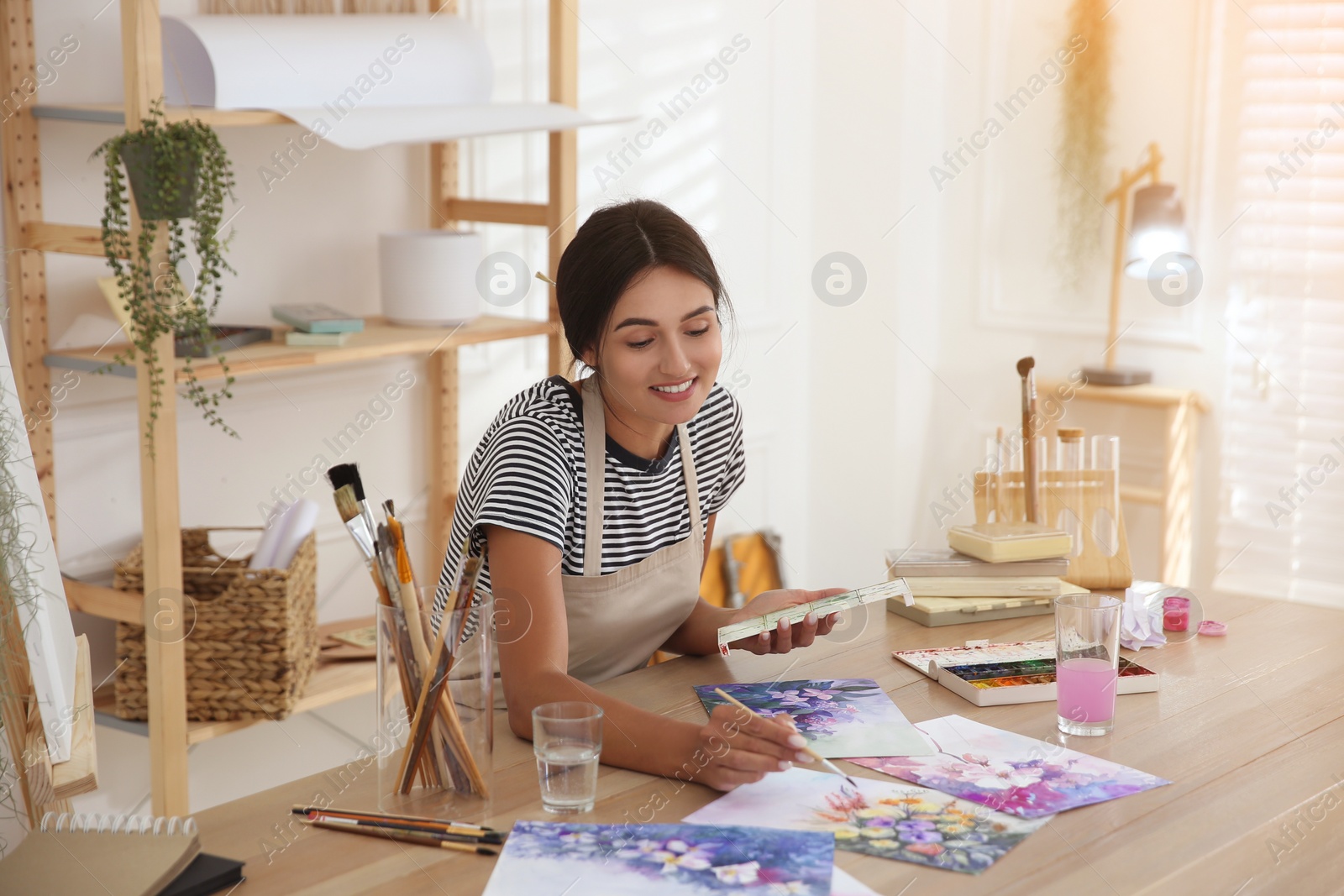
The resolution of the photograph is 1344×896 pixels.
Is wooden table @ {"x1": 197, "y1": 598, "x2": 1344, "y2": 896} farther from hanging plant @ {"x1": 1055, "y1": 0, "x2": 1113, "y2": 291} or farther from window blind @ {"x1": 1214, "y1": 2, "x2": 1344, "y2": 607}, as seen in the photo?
hanging plant @ {"x1": 1055, "y1": 0, "x2": 1113, "y2": 291}

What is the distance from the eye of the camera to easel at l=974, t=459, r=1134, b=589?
2.07 meters

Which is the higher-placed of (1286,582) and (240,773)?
(1286,582)

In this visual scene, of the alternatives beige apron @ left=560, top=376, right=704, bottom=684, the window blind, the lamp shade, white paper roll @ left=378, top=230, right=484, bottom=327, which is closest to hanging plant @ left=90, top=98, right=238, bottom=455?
white paper roll @ left=378, top=230, right=484, bottom=327

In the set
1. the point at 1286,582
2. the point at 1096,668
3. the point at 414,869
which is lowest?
the point at 1286,582

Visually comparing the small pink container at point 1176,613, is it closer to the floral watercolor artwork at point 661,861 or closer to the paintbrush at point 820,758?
the paintbrush at point 820,758

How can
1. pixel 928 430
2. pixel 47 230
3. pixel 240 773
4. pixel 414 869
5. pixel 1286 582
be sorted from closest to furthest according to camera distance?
pixel 414 869
pixel 47 230
pixel 240 773
pixel 1286 582
pixel 928 430

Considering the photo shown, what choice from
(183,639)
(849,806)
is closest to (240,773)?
(183,639)

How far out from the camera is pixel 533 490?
1.64m

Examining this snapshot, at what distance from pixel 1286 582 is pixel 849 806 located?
281cm

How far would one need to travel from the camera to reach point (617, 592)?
5.90ft

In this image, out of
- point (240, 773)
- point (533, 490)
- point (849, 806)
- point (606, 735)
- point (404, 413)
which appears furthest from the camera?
point (404, 413)

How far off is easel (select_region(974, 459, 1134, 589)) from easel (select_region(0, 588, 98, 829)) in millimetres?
1332

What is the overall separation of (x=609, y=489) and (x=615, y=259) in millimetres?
322

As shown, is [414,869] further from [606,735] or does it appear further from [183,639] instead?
[183,639]
